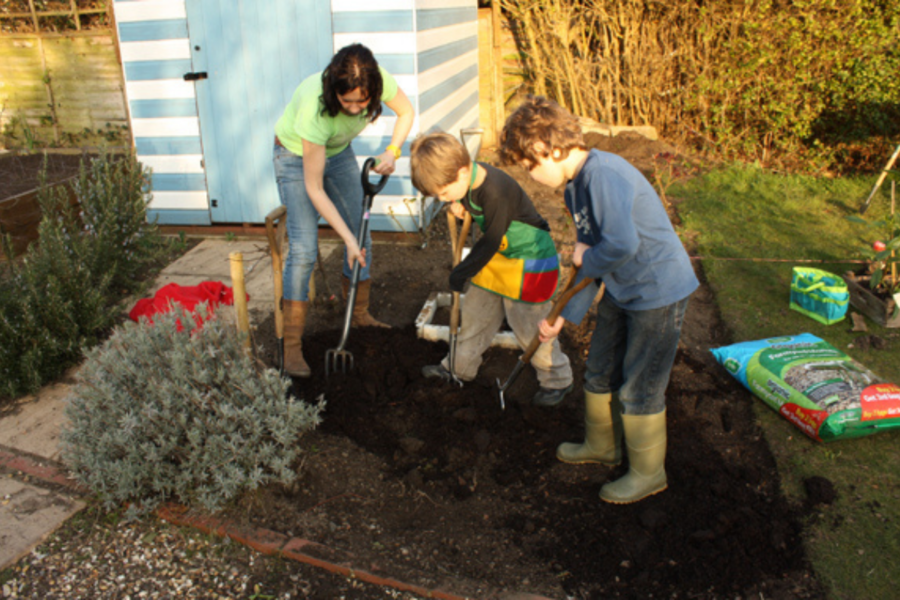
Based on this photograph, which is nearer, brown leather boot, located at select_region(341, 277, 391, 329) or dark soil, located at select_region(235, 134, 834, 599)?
dark soil, located at select_region(235, 134, 834, 599)

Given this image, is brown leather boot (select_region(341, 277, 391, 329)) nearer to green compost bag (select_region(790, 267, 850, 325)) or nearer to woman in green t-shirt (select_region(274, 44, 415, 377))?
woman in green t-shirt (select_region(274, 44, 415, 377))

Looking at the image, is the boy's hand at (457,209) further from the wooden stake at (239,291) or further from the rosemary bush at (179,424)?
the rosemary bush at (179,424)

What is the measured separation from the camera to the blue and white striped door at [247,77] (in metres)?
5.37

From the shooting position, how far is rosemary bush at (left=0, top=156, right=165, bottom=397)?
3.60 meters

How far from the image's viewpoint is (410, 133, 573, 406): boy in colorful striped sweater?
9.19ft

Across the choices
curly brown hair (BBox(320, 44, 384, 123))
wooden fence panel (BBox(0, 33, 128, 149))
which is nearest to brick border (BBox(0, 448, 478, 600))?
curly brown hair (BBox(320, 44, 384, 123))

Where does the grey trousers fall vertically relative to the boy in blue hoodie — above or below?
below

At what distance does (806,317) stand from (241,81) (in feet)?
15.2

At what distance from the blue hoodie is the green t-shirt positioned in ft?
4.59

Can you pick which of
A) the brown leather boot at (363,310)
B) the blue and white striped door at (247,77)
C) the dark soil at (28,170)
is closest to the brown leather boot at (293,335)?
the brown leather boot at (363,310)

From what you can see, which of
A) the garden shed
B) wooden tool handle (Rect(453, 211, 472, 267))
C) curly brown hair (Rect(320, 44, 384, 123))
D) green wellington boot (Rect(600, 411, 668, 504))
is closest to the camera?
green wellington boot (Rect(600, 411, 668, 504))

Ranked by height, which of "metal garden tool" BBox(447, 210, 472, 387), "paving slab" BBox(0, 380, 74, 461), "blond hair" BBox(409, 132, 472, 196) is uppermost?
"blond hair" BBox(409, 132, 472, 196)

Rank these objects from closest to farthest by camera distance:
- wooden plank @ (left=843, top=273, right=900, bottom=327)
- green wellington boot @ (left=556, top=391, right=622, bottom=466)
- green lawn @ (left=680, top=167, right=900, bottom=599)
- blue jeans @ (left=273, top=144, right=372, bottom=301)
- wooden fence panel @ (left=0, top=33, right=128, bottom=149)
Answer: green lawn @ (left=680, top=167, right=900, bottom=599) < green wellington boot @ (left=556, top=391, right=622, bottom=466) < blue jeans @ (left=273, top=144, right=372, bottom=301) < wooden plank @ (left=843, top=273, right=900, bottom=327) < wooden fence panel @ (left=0, top=33, right=128, bottom=149)

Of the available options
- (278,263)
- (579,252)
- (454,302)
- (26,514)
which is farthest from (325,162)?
(26,514)
